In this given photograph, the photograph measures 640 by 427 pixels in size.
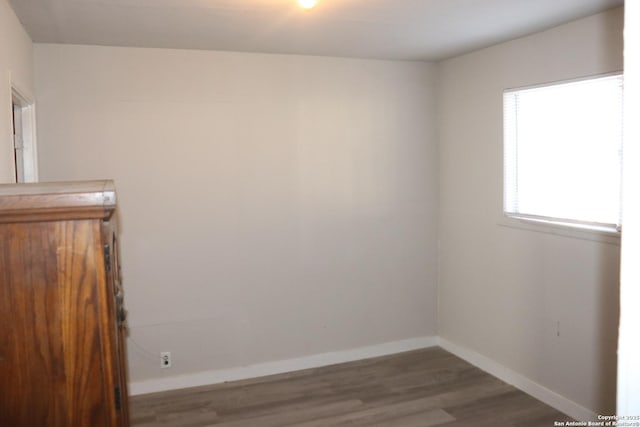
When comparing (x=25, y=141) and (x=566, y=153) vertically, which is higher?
(x=25, y=141)

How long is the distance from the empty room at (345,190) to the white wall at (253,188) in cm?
1

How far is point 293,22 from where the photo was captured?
3.16 meters

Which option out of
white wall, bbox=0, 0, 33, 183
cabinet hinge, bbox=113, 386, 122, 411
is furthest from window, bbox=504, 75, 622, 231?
white wall, bbox=0, 0, 33, 183

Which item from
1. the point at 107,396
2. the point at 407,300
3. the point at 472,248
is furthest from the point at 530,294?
the point at 107,396

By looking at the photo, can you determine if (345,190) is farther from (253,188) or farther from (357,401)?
(357,401)

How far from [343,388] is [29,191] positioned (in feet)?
9.95

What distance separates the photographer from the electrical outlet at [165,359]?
3900 millimetres

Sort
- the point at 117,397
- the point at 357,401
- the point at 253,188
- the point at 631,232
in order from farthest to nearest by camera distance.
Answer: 1. the point at 253,188
2. the point at 357,401
3. the point at 117,397
4. the point at 631,232

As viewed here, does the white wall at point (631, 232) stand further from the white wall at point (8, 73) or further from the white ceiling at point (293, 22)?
the white wall at point (8, 73)

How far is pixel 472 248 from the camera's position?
4293 millimetres

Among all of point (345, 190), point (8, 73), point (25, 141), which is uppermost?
point (8, 73)

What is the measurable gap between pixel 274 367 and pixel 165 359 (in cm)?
81

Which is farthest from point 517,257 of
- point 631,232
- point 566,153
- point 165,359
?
point 631,232

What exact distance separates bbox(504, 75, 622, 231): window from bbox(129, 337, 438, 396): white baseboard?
1462 mm
